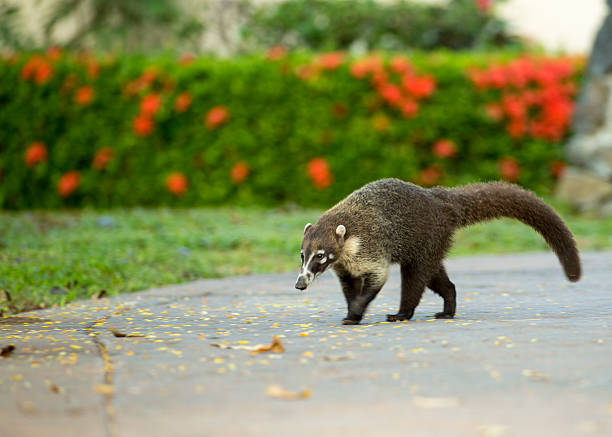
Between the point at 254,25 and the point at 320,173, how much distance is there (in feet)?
19.2

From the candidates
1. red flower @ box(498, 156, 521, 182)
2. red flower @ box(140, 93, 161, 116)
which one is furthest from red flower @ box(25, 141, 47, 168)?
red flower @ box(498, 156, 521, 182)

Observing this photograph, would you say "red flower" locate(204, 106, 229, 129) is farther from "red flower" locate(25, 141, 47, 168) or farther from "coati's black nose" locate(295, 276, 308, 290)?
"coati's black nose" locate(295, 276, 308, 290)

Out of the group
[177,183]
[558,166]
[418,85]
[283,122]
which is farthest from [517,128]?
[177,183]

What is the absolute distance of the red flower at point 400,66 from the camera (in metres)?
12.0

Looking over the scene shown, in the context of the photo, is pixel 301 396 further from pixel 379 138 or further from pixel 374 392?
pixel 379 138

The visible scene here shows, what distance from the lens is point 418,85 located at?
39.1ft

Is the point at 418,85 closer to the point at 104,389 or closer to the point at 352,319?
the point at 352,319

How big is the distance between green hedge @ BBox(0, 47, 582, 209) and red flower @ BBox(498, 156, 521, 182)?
0.05 feet

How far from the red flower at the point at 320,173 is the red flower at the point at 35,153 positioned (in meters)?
4.18

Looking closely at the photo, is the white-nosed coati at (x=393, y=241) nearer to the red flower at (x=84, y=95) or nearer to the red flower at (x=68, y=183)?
the red flower at (x=84, y=95)

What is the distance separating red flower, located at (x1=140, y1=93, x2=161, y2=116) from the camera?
485 inches

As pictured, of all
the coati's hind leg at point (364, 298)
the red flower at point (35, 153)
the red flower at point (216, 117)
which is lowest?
the coati's hind leg at point (364, 298)

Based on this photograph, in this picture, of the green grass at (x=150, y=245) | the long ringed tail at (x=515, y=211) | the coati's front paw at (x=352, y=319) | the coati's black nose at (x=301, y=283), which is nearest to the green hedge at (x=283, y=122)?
the green grass at (x=150, y=245)

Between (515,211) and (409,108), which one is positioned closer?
(515,211)
